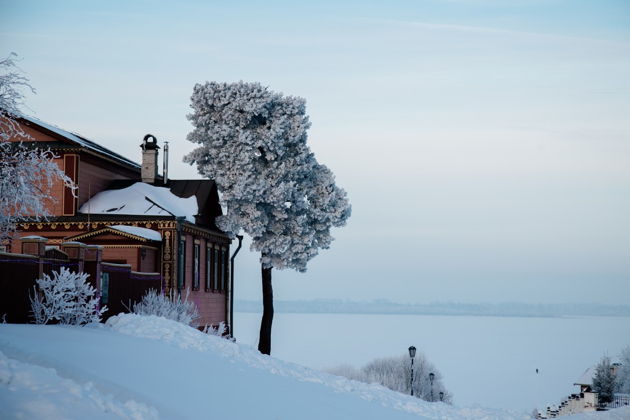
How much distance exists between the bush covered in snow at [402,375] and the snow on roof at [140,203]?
76.5ft

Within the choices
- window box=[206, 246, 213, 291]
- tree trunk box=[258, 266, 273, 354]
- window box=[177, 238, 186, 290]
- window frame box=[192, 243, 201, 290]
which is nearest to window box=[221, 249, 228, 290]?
window box=[206, 246, 213, 291]

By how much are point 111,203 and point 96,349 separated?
17474 mm

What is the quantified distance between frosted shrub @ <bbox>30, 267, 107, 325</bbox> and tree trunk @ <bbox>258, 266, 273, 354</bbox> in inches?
653

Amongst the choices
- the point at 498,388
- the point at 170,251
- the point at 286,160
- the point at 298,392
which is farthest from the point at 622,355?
the point at 298,392

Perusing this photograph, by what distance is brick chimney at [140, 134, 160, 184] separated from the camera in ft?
120

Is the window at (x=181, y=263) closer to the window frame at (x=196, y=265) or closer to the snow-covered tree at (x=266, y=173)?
the window frame at (x=196, y=265)

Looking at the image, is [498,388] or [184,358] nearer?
[184,358]

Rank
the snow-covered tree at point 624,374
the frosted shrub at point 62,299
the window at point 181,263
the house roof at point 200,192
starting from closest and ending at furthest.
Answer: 1. the frosted shrub at point 62,299
2. the window at point 181,263
3. the house roof at point 200,192
4. the snow-covered tree at point 624,374

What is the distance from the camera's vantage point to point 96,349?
52.9 ft

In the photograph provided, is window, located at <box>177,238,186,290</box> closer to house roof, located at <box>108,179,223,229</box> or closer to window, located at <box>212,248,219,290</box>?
house roof, located at <box>108,179,223,229</box>

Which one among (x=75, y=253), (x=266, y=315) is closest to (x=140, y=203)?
(x=266, y=315)

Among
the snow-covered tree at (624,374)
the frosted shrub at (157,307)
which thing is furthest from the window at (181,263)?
the snow-covered tree at (624,374)

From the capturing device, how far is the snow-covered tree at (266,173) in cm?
3594

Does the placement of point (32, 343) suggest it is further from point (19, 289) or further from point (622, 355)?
point (622, 355)
